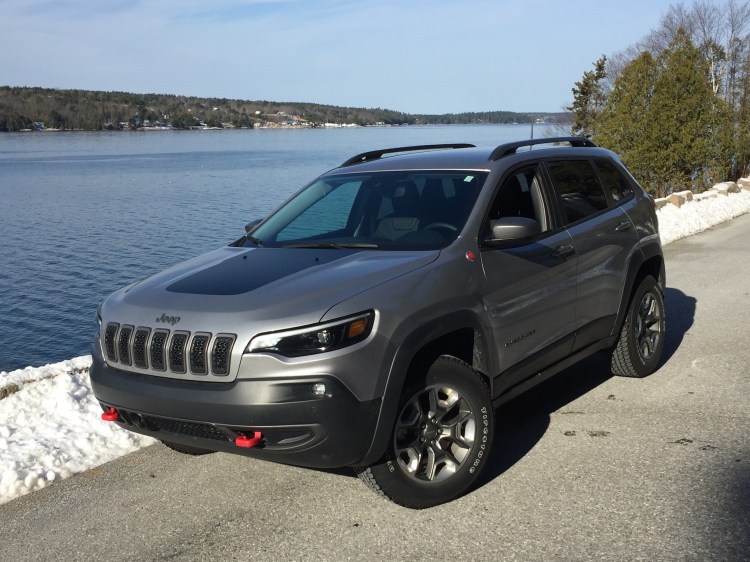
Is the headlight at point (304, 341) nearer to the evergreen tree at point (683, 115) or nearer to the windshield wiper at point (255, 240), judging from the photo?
the windshield wiper at point (255, 240)

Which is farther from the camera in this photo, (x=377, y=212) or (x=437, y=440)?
(x=377, y=212)

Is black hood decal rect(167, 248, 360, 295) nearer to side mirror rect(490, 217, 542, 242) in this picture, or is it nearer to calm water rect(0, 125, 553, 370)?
side mirror rect(490, 217, 542, 242)

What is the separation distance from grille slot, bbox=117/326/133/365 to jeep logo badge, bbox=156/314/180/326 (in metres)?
0.20

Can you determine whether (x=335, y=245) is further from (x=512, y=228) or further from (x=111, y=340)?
(x=111, y=340)

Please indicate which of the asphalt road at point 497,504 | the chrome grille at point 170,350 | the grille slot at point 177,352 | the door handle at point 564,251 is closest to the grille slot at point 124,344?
the chrome grille at point 170,350

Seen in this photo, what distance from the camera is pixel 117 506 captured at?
4.43 m

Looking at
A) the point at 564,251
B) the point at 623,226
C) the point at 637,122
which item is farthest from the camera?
the point at 637,122

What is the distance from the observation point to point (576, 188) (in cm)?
561

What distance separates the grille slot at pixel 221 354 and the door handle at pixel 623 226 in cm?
321

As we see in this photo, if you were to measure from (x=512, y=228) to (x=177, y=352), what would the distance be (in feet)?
6.04

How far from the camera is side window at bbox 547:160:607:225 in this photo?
5.38 m

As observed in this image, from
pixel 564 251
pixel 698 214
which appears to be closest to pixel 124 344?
pixel 564 251

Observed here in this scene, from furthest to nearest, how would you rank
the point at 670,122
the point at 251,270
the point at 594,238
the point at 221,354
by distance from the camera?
the point at 670,122, the point at 594,238, the point at 251,270, the point at 221,354

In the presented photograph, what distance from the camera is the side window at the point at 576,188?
5.38 metres
